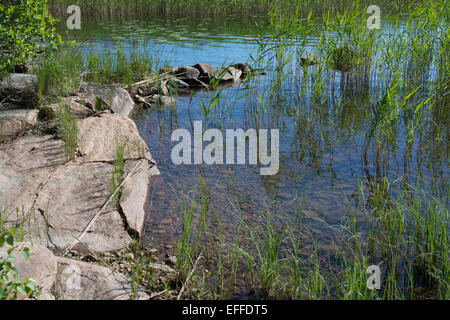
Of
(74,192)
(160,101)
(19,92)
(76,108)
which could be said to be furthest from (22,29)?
(74,192)

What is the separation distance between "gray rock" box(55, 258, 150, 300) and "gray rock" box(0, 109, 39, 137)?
2.62 meters

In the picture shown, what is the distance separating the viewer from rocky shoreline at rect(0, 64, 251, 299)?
8.73 ft

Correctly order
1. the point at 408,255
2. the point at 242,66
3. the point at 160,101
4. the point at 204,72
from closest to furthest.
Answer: the point at 408,255
the point at 160,101
the point at 204,72
the point at 242,66

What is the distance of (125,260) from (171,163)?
1.97 metres

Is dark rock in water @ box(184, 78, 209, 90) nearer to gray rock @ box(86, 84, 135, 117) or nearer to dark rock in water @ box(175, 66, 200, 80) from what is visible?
dark rock in water @ box(175, 66, 200, 80)

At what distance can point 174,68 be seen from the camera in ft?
28.6

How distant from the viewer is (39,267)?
8.17ft

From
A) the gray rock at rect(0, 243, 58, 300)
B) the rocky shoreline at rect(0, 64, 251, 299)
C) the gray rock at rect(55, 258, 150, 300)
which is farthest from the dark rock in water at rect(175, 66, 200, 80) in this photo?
the gray rock at rect(0, 243, 58, 300)

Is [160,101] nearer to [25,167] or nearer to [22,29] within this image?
[22,29]

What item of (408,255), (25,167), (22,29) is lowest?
(408,255)

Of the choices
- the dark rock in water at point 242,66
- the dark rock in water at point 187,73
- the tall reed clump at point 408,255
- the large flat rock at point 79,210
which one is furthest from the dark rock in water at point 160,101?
the tall reed clump at point 408,255

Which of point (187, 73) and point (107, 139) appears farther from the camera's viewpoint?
point (187, 73)

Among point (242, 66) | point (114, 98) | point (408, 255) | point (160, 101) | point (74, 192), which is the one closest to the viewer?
point (408, 255)

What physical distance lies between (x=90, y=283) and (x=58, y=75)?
405 cm
